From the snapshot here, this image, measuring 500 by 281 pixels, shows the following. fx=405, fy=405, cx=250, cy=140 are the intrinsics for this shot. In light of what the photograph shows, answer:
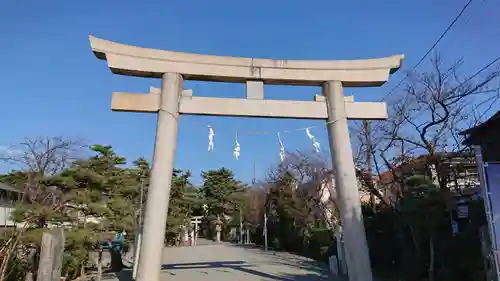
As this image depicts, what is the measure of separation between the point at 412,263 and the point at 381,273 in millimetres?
2419

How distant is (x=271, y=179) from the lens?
1145 inches

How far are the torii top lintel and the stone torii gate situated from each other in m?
0.02

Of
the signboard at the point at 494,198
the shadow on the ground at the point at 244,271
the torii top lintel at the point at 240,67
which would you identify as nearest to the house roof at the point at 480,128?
the torii top lintel at the point at 240,67

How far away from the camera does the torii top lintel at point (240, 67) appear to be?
29.4ft

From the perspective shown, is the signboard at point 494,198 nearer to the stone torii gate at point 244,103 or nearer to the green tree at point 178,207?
the stone torii gate at point 244,103

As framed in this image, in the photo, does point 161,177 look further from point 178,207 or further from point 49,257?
point 178,207

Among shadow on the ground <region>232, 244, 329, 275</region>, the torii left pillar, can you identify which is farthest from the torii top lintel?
shadow on the ground <region>232, 244, 329, 275</region>

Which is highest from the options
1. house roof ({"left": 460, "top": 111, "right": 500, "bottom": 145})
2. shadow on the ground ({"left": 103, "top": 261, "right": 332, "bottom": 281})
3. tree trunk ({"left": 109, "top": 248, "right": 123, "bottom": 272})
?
house roof ({"left": 460, "top": 111, "right": 500, "bottom": 145})

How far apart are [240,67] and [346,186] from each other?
146 inches

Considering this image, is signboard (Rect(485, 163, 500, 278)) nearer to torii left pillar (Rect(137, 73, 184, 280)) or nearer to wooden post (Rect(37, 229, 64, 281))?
torii left pillar (Rect(137, 73, 184, 280))

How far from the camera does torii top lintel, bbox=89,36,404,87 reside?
8969 mm

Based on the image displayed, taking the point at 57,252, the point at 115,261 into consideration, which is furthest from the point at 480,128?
the point at 115,261

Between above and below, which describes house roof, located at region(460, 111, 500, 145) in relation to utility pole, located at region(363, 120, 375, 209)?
below

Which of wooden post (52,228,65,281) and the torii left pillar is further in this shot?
the torii left pillar
